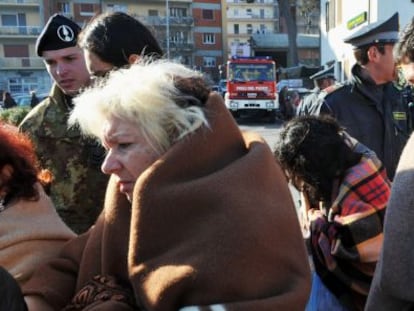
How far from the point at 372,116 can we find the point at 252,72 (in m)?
17.8

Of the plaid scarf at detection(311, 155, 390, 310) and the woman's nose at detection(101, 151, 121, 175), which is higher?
the woman's nose at detection(101, 151, 121, 175)

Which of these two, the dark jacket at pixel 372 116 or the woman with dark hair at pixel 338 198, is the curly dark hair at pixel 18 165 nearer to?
the woman with dark hair at pixel 338 198

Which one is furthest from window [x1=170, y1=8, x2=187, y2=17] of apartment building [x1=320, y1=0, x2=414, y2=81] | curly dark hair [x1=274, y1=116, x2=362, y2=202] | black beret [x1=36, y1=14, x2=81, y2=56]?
curly dark hair [x1=274, y1=116, x2=362, y2=202]

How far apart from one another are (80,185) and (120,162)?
47.2 inches

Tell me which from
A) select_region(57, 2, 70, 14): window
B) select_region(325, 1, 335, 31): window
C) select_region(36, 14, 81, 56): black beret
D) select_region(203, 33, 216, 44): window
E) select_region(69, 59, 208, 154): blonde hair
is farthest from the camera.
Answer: select_region(203, 33, 216, 44): window

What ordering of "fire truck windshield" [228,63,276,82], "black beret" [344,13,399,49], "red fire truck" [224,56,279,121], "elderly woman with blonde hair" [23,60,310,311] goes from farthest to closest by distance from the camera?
"fire truck windshield" [228,63,276,82] < "red fire truck" [224,56,279,121] < "black beret" [344,13,399,49] < "elderly woman with blonde hair" [23,60,310,311]

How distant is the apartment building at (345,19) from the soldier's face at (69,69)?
1324 centimetres

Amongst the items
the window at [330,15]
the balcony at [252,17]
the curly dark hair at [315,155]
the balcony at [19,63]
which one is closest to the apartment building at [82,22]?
the balcony at [19,63]

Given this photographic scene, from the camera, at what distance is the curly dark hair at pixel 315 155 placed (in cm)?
210

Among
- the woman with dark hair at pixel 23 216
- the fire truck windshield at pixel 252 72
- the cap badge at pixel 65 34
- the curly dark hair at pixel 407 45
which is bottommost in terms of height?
the woman with dark hair at pixel 23 216

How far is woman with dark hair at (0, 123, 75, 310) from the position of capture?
1652 millimetres

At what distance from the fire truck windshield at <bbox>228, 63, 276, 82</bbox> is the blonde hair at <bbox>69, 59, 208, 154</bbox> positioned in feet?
63.8

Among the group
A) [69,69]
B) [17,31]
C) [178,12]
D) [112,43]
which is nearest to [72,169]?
[69,69]

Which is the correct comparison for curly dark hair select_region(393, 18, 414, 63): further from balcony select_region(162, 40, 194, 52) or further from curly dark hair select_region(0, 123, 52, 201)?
balcony select_region(162, 40, 194, 52)
